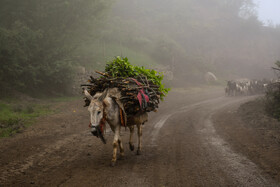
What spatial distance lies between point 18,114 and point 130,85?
8.73 metres

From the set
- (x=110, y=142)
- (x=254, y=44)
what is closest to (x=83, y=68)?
(x=110, y=142)

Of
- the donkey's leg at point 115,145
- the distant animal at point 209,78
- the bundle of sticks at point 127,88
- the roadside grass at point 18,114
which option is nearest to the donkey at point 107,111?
the donkey's leg at point 115,145

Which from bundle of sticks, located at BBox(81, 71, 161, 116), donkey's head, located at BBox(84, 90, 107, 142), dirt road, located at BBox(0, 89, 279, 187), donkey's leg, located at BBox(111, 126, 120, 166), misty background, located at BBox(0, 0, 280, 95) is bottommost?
dirt road, located at BBox(0, 89, 279, 187)

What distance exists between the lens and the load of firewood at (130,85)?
6.61m

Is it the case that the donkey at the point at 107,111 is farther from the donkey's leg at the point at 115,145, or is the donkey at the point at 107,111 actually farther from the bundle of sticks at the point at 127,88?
the bundle of sticks at the point at 127,88

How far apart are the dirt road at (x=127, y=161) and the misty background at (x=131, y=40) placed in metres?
8.91

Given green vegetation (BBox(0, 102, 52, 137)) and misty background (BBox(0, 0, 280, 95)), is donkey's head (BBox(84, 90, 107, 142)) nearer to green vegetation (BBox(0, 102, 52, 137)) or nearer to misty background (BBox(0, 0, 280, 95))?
green vegetation (BBox(0, 102, 52, 137))

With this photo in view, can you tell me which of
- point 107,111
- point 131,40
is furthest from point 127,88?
point 131,40

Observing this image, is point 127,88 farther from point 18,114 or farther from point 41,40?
point 41,40

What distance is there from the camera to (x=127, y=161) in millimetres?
6734

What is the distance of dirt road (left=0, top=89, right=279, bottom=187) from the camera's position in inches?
212

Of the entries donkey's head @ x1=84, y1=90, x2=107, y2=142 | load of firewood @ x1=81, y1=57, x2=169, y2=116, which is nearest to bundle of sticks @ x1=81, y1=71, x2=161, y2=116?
load of firewood @ x1=81, y1=57, x2=169, y2=116

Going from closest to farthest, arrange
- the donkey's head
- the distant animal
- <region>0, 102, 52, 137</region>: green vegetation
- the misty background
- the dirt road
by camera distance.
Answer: the dirt road
the donkey's head
<region>0, 102, 52, 137</region>: green vegetation
the misty background
the distant animal

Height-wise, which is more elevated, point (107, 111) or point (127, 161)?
point (107, 111)
